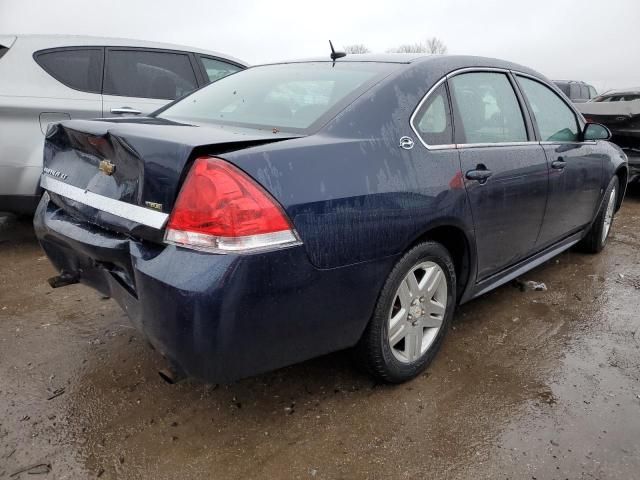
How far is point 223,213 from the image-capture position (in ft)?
5.68

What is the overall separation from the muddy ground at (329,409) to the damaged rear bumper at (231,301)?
38cm

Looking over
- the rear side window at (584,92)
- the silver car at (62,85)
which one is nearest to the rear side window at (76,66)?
the silver car at (62,85)

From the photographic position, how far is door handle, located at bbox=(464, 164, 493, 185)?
2.54 meters

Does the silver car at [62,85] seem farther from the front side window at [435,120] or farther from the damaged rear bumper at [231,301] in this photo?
the front side window at [435,120]

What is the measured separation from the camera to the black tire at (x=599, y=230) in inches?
170

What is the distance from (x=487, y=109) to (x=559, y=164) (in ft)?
2.49

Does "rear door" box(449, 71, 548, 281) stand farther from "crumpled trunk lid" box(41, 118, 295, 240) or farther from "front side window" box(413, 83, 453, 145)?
"crumpled trunk lid" box(41, 118, 295, 240)

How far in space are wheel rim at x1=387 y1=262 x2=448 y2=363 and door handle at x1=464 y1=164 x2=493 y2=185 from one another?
469 mm

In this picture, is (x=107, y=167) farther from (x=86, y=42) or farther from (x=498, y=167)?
(x=86, y=42)

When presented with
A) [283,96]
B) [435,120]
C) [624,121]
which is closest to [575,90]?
[624,121]

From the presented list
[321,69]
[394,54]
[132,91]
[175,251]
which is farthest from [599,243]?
[132,91]

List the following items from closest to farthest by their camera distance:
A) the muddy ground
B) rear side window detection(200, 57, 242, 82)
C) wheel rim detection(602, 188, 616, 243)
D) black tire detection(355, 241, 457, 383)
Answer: the muddy ground < black tire detection(355, 241, 457, 383) < wheel rim detection(602, 188, 616, 243) < rear side window detection(200, 57, 242, 82)

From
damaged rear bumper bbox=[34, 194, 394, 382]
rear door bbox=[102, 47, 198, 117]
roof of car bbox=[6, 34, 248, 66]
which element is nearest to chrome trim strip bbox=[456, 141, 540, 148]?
damaged rear bumper bbox=[34, 194, 394, 382]

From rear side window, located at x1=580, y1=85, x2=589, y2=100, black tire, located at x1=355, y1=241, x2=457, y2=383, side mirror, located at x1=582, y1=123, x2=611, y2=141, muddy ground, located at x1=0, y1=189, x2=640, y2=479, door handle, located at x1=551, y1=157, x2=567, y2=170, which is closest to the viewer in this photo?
muddy ground, located at x1=0, y1=189, x2=640, y2=479
